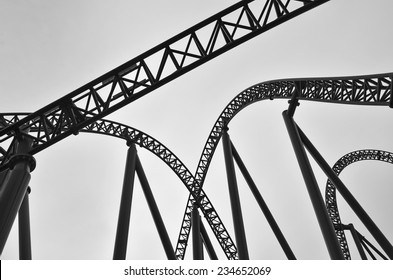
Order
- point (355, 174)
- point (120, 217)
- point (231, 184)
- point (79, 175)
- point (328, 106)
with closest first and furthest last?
1. point (120, 217)
2. point (231, 184)
3. point (79, 175)
4. point (328, 106)
5. point (355, 174)

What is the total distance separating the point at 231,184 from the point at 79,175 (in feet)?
44.0

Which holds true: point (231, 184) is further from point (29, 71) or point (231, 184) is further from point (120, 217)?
point (29, 71)

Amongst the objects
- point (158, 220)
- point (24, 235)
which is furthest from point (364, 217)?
point (24, 235)

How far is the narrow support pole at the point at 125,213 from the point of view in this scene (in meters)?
6.57

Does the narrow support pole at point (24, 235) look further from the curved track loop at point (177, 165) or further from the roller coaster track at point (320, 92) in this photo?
the roller coaster track at point (320, 92)

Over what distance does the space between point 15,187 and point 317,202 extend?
19.9ft

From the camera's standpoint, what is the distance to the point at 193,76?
68.3ft

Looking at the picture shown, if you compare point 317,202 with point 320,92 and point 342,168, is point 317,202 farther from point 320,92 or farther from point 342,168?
point 342,168

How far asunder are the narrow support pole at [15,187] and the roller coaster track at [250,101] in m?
1.74

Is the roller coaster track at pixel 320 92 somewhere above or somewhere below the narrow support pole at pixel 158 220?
above

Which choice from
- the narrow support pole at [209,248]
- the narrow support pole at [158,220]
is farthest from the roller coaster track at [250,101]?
the narrow support pole at [209,248]

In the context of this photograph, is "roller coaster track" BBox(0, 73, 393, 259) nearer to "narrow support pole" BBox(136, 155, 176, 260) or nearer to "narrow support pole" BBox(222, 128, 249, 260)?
"narrow support pole" BBox(136, 155, 176, 260)
